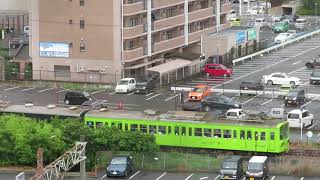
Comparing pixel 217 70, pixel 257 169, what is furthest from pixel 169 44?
pixel 257 169

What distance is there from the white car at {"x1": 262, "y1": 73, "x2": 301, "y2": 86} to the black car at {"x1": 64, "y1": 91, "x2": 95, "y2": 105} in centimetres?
909

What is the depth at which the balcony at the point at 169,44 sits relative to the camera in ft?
166

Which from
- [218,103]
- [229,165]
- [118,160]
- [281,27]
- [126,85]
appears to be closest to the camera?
[229,165]

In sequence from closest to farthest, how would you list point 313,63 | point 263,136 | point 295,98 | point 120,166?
point 120,166 < point 263,136 < point 295,98 < point 313,63

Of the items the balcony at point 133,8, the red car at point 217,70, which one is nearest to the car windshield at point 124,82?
the balcony at point 133,8

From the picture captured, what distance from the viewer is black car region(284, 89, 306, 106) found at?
41594 mm

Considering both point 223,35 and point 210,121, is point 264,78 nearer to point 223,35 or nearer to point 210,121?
point 223,35

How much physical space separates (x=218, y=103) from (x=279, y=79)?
6.89 metres

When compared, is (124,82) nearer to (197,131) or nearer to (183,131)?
(183,131)

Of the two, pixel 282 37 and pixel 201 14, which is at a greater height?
pixel 201 14

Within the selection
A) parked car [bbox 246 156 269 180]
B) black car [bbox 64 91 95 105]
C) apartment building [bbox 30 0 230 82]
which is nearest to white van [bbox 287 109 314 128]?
parked car [bbox 246 156 269 180]

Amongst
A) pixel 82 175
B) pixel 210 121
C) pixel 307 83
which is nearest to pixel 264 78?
pixel 307 83

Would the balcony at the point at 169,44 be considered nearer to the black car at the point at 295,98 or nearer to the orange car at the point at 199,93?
the orange car at the point at 199,93

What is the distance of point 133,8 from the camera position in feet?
158
